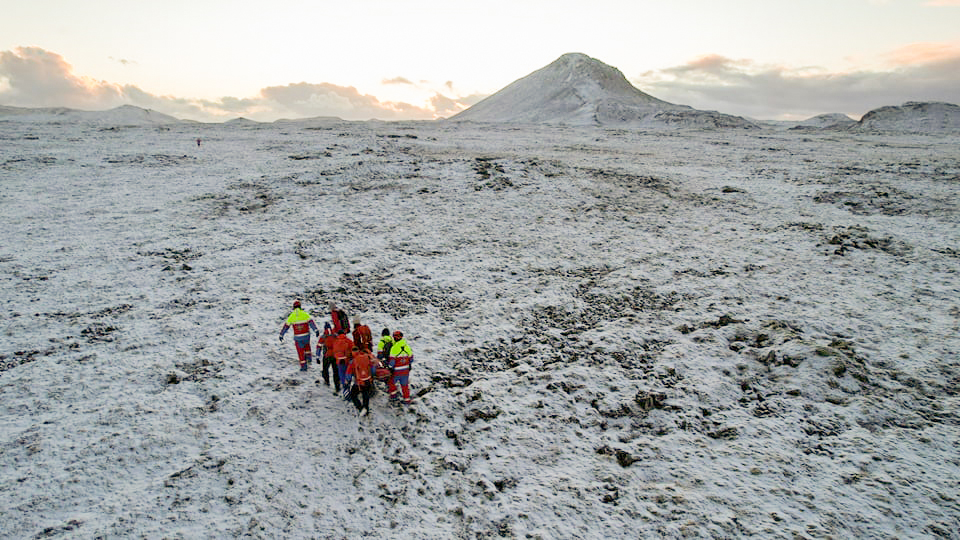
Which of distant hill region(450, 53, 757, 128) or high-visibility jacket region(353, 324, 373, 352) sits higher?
distant hill region(450, 53, 757, 128)

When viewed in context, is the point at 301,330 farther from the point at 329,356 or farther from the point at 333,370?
Answer: the point at 333,370

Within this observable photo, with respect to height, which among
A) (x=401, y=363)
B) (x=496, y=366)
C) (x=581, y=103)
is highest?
(x=581, y=103)

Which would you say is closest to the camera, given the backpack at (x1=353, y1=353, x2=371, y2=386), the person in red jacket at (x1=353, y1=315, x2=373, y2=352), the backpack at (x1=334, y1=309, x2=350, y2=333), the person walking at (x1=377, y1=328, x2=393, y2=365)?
the backpack at (x1=353, y1=353, x2=371, y2=386)

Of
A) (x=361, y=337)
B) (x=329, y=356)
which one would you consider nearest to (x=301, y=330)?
(x=329, y=356)

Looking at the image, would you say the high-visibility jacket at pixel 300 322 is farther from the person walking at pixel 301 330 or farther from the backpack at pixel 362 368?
the backpack at pixel 362 368

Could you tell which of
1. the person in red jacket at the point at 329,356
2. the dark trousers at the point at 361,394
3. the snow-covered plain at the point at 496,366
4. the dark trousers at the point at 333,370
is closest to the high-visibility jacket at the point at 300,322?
the person in red jacket at the point at 329,356

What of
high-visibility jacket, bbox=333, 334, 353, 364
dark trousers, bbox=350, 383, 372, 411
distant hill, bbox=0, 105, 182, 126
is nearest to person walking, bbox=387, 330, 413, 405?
dark trousers, bbox=350, 383, 372, 411

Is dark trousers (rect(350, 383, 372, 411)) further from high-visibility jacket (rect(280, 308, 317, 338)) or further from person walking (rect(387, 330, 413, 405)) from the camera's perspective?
high-visibility jacket (rect(280, 308, 317, 338))
